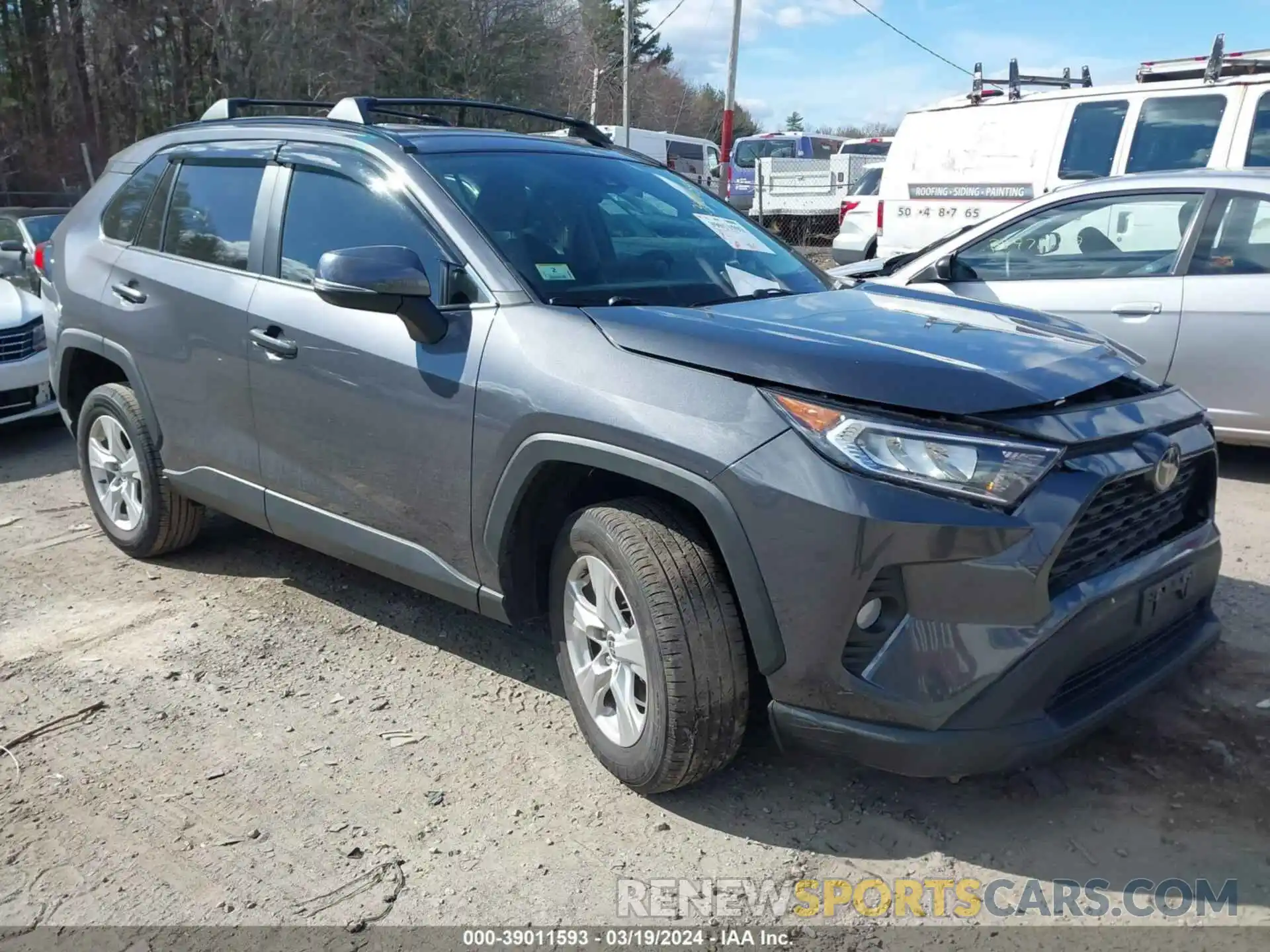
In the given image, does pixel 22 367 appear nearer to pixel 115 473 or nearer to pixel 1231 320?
pixel 115 473

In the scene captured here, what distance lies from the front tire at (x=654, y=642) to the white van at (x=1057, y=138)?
556 cm

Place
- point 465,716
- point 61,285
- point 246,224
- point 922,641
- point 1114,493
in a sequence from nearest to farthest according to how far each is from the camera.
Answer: point 922,641
point 1114,493
point 465,716
point 246,224
point 61,285

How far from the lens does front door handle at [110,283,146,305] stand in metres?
4.43

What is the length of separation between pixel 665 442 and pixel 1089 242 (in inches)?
170

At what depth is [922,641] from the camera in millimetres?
2514

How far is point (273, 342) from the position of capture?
3750 mm

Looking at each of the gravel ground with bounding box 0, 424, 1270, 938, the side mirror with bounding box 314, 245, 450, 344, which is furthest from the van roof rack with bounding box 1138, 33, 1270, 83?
the side mirror with bounding box 314, 245, 450, 344

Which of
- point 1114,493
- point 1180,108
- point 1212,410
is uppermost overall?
point 1180,108

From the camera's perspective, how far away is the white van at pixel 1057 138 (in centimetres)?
793

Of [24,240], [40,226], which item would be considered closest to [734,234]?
[24,240]

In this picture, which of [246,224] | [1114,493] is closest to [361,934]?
[1114,493]

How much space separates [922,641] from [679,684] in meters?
0.61

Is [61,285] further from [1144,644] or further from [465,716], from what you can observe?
[1144,644]

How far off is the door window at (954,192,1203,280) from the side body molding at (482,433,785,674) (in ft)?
12.5
